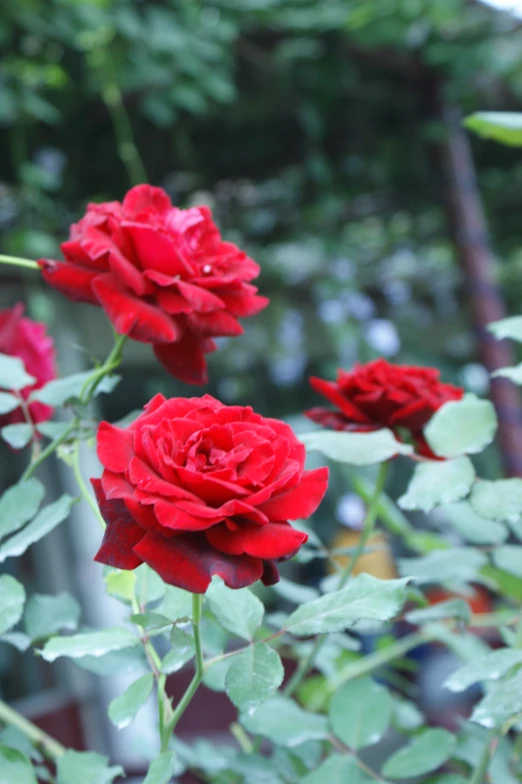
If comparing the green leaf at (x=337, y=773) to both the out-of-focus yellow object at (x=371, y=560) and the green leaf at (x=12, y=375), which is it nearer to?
the green leaf at (x=12, y=375)

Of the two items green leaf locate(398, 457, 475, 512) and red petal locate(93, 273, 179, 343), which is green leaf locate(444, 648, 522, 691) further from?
red petal locate(93, 273, 179, 343)

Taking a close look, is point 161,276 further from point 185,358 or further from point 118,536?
point 118,536

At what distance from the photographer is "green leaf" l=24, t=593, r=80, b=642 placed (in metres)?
0.54

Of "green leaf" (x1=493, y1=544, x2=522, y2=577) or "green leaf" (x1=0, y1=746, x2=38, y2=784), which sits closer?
"green leaf" (x1=0, y1=746, x2=38, y2=784)

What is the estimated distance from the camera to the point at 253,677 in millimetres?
358

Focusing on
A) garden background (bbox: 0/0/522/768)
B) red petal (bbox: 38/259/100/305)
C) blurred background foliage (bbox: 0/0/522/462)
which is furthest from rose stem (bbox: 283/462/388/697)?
blurred background foliage (bbox: 0/0/522/462)

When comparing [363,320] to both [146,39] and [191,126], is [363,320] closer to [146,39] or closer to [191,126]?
[191,126]

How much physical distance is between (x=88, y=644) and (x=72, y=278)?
221mm

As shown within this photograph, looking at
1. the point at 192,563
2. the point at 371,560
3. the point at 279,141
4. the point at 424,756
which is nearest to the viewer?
the point at 192,563

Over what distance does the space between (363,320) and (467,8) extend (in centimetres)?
128

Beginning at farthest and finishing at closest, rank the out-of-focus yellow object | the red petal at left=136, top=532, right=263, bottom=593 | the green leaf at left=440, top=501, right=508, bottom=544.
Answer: the out-of-focus yellow object, the green leaf at left=440, top=501, right=508, bottom=544, the red petal at left=136, top=532, right=263, bottom=593

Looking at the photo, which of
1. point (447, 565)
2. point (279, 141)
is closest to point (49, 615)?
point (447, 565)

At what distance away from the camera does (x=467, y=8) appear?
2391mm

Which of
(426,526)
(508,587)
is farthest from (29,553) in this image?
(508,587)
